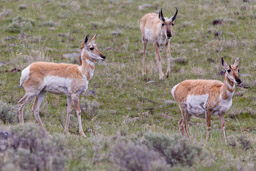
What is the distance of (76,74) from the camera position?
7832 millimetres

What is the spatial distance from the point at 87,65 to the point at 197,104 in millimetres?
2280

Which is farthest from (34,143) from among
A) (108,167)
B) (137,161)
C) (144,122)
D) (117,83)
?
(117,83)

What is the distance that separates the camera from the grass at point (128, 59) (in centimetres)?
762

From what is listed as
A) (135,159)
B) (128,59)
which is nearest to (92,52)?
(135,159)

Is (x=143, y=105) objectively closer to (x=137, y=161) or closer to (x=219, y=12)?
(x=137, y=161)

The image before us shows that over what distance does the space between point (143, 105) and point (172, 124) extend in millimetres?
1303

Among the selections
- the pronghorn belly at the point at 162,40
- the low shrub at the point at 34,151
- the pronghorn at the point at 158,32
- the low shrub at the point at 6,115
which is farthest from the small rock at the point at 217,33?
the low shrub at the point at 34,151

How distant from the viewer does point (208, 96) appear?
7168 mm

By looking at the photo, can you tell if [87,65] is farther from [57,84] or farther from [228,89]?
[228,89]

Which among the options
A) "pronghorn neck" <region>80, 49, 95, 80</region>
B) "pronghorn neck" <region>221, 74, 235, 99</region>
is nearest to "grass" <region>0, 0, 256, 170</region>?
"pronghorn neck" <region>221, 74, 235, 99</region>

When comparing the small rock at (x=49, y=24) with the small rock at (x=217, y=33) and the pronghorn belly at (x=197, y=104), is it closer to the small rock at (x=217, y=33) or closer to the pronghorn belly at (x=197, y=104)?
the small rock at (x=217, y=33)

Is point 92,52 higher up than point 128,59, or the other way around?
point 92,52

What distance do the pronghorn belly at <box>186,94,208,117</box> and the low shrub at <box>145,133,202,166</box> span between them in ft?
5.91

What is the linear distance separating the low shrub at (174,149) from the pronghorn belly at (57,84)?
105 inches
